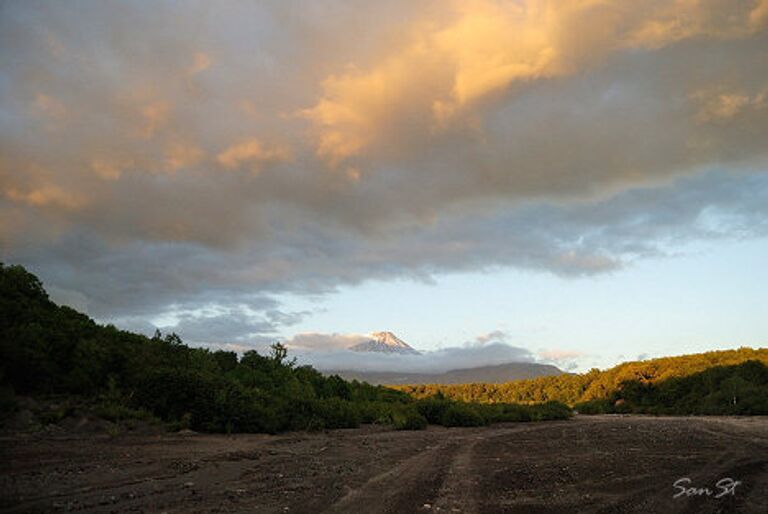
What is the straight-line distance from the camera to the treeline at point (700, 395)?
5362 centimetres

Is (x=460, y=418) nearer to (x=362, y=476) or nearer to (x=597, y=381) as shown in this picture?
(x=362, y=476)

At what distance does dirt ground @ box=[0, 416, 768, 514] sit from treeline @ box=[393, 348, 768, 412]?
154 ft

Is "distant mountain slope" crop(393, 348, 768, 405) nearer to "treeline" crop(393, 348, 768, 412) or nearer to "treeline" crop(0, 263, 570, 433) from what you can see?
"treeline" crop(393, 348, 768, 412)

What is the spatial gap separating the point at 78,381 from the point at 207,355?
8.53 metres

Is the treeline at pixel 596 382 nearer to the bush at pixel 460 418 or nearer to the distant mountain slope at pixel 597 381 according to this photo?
the distant mountain slope at pixel 597 381

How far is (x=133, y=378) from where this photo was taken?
19.9 meters

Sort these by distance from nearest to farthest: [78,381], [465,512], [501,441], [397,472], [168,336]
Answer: [465,512], [397,472], [78,381], [501,441], [168,336]

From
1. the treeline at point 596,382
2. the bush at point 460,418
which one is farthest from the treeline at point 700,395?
the bush at point 460,418

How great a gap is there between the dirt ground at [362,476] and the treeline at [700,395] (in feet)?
143

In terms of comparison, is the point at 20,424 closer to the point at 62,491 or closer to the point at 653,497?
the point at 62,491

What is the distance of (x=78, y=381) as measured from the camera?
1861 centimetres

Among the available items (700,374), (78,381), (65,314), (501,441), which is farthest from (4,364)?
(700,374)

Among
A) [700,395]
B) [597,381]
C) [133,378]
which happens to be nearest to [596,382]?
[597,381]

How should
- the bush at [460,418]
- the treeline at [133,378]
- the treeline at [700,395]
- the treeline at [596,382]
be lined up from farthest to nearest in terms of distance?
the treeline at [596,382]
the treeline at [700,395]
the bush at [460,418]
the treeline at [133,378]
